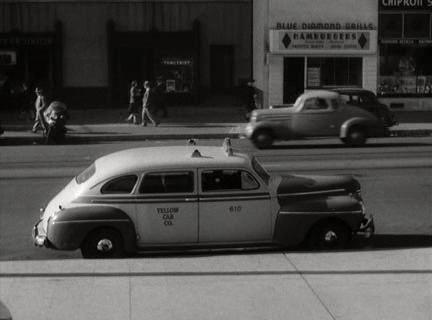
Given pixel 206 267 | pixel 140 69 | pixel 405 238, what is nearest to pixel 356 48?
pixel 140 69

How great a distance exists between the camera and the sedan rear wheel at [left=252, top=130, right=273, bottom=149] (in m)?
23.5

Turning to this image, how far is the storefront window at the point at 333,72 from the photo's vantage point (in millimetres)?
34812

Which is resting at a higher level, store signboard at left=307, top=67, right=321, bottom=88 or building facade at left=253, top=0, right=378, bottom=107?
building facade at left=253, top=0, right=378, bottom=107

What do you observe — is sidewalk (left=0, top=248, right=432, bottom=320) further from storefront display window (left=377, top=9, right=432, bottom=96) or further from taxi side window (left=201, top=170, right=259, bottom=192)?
storefront display window (left=377, top=9, right=432, bottom=96)

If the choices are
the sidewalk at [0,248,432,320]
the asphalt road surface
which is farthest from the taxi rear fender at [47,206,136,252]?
the asphalt road surface

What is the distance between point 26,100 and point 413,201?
25.2 meters

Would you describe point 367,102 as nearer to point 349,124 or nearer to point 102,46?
point 349,124

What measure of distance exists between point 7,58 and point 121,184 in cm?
2840

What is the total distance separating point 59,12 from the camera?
3794cm

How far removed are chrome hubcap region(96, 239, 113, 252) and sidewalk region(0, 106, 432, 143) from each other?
16609mm

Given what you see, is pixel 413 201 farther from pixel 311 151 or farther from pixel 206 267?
pixel 311 151

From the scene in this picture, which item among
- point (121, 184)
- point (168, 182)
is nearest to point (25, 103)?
point (121, 184)

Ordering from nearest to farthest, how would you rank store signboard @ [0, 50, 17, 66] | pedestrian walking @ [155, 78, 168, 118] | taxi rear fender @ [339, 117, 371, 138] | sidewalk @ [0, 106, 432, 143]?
taxi rear fender @ [339, 117, 371, 138] → sidewalk @ [0, 106, 432, 143] → pedestrian walking @ [155, 78, 168, 118] → store signboard @ [0, 50, 17, 66]

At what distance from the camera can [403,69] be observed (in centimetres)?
3550
